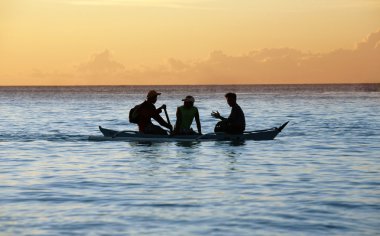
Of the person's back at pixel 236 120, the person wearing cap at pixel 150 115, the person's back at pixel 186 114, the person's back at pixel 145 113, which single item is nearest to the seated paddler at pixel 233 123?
the person's back at pixel 236 120

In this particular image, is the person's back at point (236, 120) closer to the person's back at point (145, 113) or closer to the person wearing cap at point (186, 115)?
the person wearing cap at point (186, 115)

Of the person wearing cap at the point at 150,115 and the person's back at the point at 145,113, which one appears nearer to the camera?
the person wearing cap at the point at 150,115

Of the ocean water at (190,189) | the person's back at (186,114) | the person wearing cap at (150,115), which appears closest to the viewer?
the ocean water at (190,189)

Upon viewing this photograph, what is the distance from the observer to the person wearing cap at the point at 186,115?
23234 millimetres

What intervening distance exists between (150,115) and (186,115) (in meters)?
1.07

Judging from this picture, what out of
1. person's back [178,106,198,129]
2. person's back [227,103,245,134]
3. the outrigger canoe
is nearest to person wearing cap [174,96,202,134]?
person's back [178,106,198,129]

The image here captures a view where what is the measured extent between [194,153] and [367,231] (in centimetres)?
1103

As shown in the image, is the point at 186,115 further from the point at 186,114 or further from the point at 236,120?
the point at 236,120

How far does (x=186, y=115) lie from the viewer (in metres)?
23.4

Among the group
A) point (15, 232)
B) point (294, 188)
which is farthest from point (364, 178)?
point (15, 232)

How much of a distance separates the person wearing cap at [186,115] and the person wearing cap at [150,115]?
29 cm

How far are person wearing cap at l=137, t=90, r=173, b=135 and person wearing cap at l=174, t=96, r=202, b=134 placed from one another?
291mm

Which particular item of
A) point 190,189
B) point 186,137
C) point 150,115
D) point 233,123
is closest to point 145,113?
point 150,115

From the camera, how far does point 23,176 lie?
Result: 16.3 m
